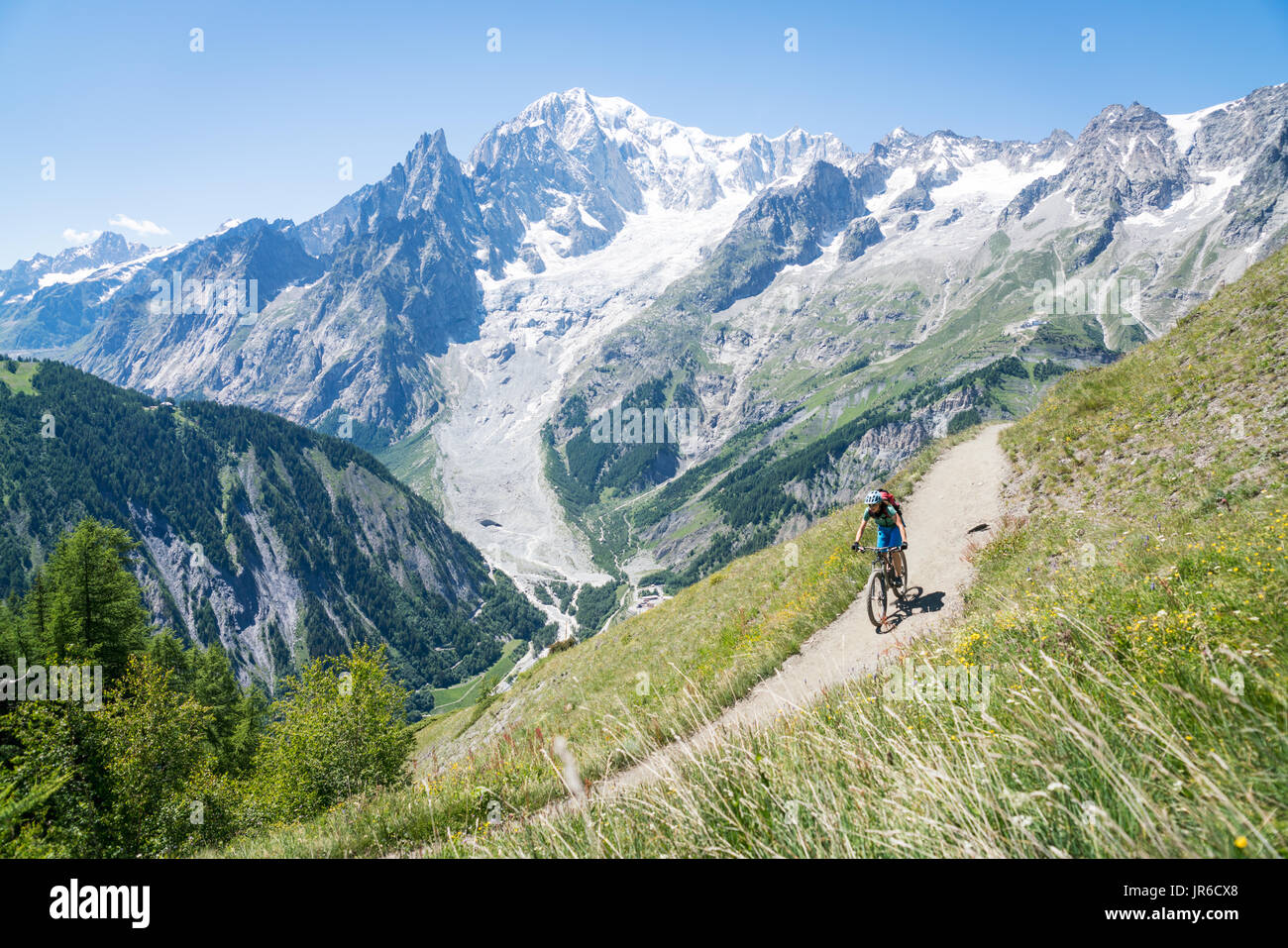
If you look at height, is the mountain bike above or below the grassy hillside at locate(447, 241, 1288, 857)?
below

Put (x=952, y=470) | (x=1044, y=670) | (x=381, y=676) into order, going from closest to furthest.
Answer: (x=1044, y=670) → (x=952, y=470) → (x=381, y=676)

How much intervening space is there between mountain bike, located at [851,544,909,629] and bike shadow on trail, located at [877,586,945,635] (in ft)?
0.85

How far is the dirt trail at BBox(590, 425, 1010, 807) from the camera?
25.7 ft

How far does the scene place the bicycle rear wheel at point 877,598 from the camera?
1395 cm

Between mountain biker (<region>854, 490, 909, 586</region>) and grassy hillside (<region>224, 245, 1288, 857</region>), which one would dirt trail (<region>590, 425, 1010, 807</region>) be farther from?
mountain biker (<region>854, 490, 909, 586</region>)

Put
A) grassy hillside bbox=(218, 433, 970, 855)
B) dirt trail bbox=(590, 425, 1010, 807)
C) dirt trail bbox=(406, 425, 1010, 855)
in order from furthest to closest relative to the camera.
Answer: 1. dirt trail bbox=(590, 425, 1010, 807)
2. dirt trail bbox=(406, 425, 1010, 855)
3. grassy hillside bbox=(218, 433, 970, 855)

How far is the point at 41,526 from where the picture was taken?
579 ft

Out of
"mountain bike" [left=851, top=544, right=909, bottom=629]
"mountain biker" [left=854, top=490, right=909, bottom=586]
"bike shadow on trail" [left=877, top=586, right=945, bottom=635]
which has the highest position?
"mountain biker" [left=854, top=490, right=909, bottom=586]

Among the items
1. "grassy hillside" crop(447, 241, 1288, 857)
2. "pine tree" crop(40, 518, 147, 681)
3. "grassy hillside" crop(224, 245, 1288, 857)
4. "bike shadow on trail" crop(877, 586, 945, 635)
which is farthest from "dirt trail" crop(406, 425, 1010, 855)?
"pine tree" crop(40, 518, 147, 681)

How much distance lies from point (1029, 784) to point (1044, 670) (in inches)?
99.9

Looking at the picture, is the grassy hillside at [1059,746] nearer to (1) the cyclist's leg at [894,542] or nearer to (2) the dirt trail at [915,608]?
(2) the dirt trail at [915,608]
